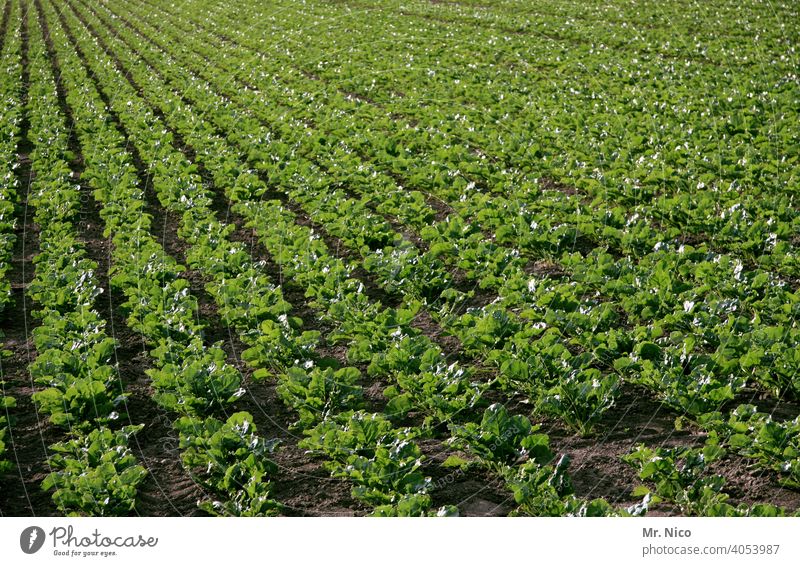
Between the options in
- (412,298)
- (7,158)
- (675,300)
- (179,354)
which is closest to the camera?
(179,354)

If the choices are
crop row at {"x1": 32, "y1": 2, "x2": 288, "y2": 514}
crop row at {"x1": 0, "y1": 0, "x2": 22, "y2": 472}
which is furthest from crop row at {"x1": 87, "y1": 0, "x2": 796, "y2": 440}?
crop row at {"x1": 0, "y1": 0, "x2": 22, "y2": 472}

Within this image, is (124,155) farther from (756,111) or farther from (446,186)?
(756,111)

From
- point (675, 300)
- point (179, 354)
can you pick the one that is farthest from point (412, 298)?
point (675, 300)

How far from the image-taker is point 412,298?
8117 millimetres

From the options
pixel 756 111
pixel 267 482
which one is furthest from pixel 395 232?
pixel 756 111

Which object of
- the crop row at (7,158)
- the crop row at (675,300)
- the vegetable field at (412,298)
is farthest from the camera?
the crop row at (7,158)

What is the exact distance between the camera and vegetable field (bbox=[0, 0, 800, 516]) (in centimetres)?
554

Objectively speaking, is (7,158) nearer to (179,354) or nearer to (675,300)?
(179,354)

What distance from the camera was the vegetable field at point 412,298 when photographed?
18.2ft

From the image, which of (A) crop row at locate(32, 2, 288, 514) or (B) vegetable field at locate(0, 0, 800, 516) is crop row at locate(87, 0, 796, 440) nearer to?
(B) vegetable field at locate(0, 0, 800, 516)

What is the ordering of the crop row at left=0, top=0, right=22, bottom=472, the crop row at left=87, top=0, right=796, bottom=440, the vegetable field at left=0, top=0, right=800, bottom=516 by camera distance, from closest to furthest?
the vegetable field at left=0, top=0, right=800, bottom=516 < the crop row at left=87, top=0, right=796, bottom=440 < the crop row at left=0, top=0, right=22, bottom=472

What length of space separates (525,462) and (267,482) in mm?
1776

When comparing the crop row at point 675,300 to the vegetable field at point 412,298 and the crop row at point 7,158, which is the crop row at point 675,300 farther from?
the crop row at point 7,158

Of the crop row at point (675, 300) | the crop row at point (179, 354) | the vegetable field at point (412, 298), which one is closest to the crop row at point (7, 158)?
the vegetable field at point (412, 298)
